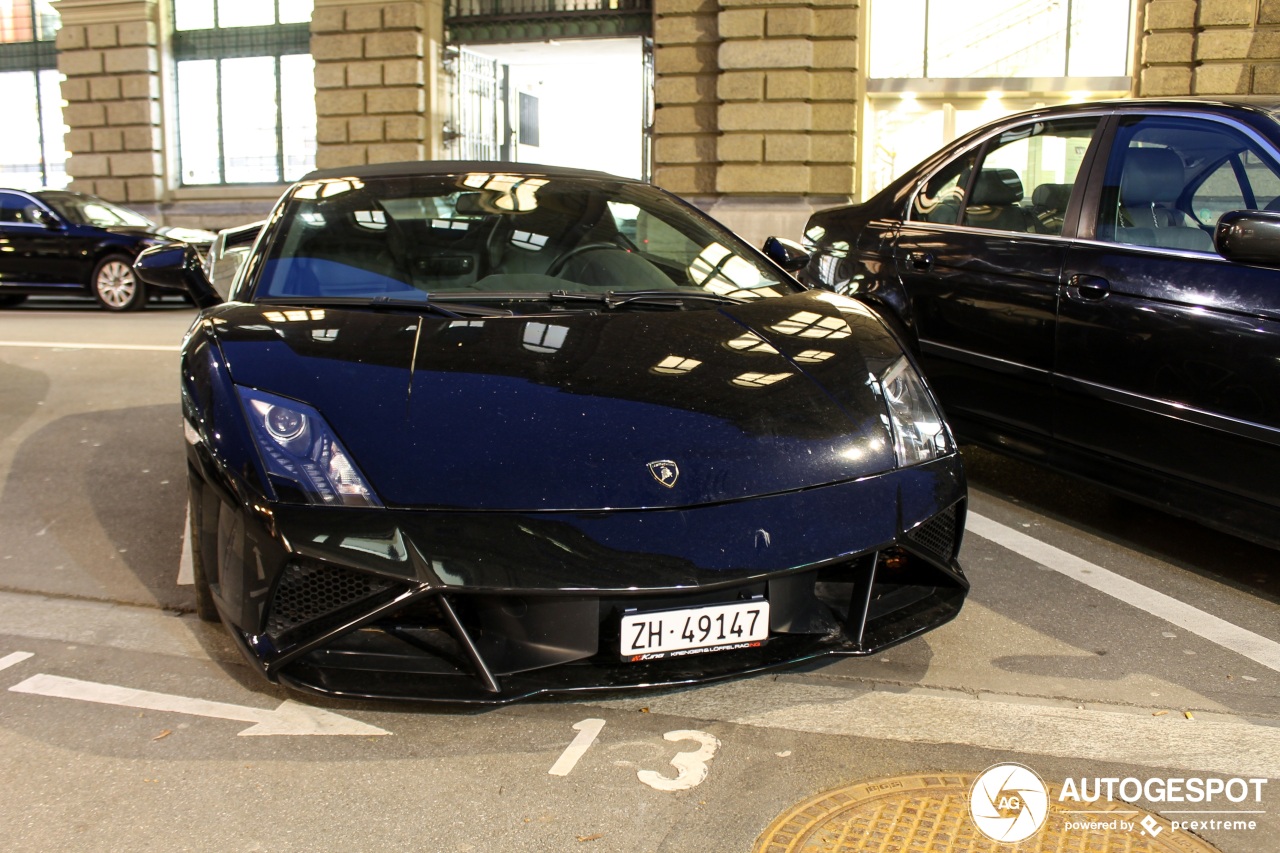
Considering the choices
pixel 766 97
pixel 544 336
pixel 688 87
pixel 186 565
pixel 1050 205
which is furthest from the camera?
pixel 688 87

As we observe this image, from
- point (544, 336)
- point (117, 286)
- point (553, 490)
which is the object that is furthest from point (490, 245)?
point (117, 286)

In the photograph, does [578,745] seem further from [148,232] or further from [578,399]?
[148,232]

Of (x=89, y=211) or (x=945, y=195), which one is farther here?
(x=89, y=211)

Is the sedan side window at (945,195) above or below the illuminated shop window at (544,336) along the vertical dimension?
above

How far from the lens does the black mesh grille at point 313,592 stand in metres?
2.65

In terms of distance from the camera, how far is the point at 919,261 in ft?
16.9

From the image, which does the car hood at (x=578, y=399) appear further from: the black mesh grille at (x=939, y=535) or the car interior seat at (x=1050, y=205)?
the car interior seat at (x=1050, y=205)

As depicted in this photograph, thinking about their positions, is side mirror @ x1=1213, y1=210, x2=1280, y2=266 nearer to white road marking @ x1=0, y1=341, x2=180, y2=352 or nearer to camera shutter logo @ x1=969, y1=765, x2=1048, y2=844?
camera shutter logo @ x1=969, y1=765, x2=1048, y2=844

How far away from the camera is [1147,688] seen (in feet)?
10.7

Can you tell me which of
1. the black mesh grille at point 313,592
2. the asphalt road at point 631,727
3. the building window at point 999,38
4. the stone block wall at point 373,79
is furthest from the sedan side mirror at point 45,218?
the black mesh grille at point 313,592

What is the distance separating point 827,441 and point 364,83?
17.5m

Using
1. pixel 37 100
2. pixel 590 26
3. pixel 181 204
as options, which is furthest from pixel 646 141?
pixel 37 100

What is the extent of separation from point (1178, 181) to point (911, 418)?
179cm

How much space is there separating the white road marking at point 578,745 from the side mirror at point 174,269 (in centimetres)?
214
